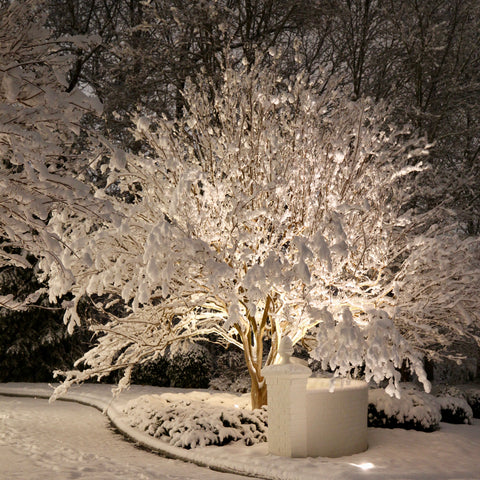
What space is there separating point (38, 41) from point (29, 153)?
3.68ft

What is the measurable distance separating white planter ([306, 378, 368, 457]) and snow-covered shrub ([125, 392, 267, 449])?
4.14 feet

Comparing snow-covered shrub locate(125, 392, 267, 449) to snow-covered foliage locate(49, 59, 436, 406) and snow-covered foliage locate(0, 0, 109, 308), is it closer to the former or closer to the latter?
snow-covered foliage locate(49, 59, 436, 406)

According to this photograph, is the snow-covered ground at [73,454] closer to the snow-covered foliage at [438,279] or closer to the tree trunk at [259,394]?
the tree trunk at [259,394]

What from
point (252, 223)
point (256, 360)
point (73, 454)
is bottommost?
point (73, 454)

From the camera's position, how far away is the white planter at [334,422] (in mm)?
8516

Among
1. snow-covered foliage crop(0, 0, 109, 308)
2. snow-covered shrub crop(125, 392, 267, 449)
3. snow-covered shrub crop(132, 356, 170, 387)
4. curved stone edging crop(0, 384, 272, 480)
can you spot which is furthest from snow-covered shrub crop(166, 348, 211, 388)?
snow-covered foliage crop(0, 0, 109, 308)

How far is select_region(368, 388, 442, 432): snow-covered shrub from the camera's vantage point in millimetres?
10320

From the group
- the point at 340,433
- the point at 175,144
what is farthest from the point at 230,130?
the point at 340,433

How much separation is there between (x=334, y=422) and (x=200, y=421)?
2.21 m

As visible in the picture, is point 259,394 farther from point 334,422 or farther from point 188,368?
point 188,368

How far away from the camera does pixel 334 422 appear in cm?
862

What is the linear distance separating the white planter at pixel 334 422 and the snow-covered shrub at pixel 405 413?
1.65 metres

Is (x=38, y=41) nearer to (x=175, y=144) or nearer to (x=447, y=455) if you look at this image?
(x=175, y=144)

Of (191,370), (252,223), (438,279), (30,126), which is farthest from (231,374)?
(30,126)
